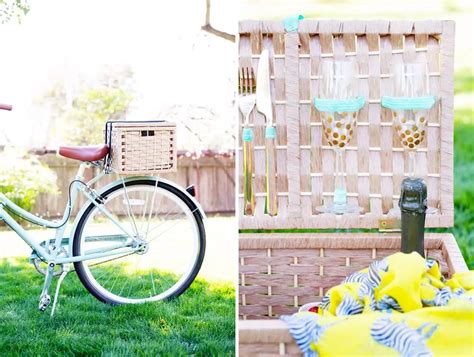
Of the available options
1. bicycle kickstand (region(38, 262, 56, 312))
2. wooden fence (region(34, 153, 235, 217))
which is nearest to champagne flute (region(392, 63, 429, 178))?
bicycle kickstand (region(38, 262, 56, 312))

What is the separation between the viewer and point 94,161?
102 inches

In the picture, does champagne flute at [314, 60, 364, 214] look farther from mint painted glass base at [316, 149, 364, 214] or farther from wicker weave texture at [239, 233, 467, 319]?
wicker weave texture at [239, 233, 467, 319]

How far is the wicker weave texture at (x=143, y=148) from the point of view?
2514 mm

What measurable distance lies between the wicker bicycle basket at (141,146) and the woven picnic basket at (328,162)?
0.53m

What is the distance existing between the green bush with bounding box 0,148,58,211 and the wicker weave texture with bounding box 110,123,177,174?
1053mm

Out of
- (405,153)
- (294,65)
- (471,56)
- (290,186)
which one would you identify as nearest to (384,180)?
(405,153)

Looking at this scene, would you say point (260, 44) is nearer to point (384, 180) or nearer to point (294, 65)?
point (294, 65)

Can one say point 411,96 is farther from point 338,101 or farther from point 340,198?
point 340,198

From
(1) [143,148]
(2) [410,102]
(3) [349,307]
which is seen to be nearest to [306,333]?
(3) [349,307]

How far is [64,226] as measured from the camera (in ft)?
8.73

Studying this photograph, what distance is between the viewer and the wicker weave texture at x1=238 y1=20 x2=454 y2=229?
2.03 meters

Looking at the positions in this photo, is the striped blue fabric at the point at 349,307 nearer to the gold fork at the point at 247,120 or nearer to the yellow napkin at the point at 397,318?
the yellow napkin at the point at 397,318

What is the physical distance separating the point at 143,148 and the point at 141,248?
1.29 feet

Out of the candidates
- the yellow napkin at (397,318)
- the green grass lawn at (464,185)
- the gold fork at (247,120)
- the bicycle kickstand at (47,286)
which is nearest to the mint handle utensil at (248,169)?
the gold fork at (247,120)
